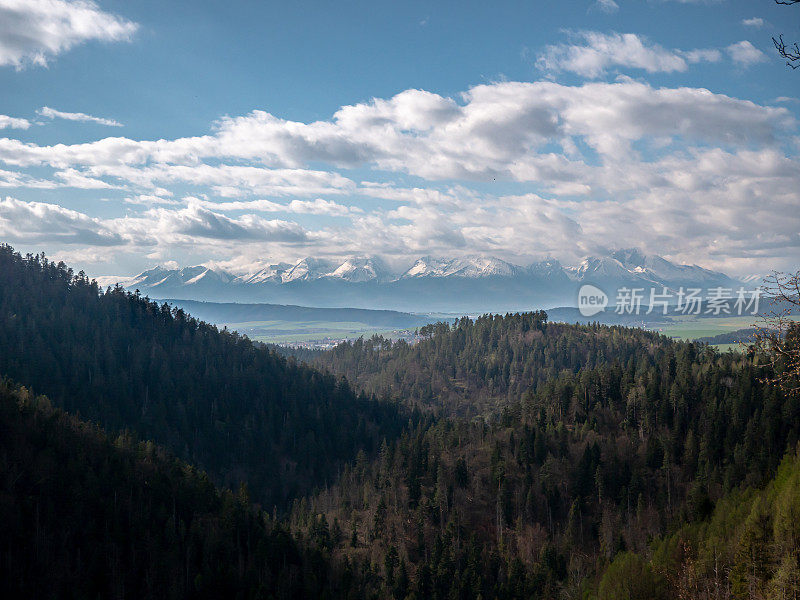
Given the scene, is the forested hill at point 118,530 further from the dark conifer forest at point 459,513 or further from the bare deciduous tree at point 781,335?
the bare deciduous tree at point 781,335

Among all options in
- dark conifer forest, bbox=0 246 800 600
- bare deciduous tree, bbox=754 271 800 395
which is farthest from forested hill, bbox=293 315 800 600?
bare deciduous tree, bbox=754 271 800 395

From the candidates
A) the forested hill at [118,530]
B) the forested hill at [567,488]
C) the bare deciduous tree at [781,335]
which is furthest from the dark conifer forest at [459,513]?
the bare deciduous tree at [781,335]

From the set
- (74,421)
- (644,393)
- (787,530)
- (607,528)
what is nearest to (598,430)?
(644,393)

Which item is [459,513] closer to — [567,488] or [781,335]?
[567,488]

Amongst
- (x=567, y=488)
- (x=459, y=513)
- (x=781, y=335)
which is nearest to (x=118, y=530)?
(x=459, y=513)

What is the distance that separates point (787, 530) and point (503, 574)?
76.9m

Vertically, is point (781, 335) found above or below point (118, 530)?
above

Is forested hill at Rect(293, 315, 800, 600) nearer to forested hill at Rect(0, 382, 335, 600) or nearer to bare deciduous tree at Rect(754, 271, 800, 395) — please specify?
forested hill at Rect(0, 382, 335, 600)

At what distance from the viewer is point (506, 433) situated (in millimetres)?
196250

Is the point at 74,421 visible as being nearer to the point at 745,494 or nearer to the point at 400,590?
the point at 400,590

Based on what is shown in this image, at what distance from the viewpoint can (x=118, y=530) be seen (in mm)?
134000

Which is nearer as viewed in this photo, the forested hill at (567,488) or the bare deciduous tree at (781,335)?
the bare deciduous tree at (781,335)

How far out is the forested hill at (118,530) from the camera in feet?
399

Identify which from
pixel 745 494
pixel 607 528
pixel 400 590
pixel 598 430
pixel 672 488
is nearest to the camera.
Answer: pixel 745 494
